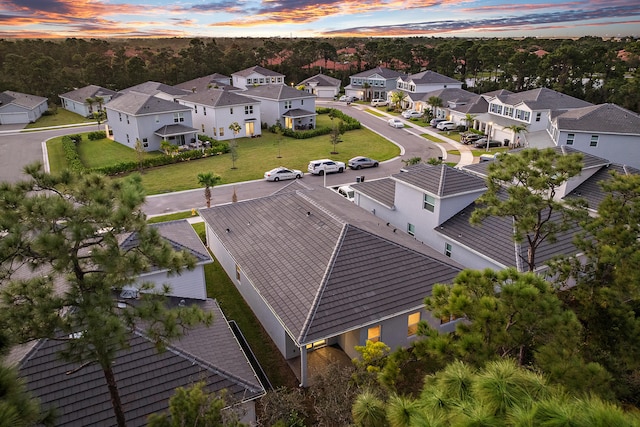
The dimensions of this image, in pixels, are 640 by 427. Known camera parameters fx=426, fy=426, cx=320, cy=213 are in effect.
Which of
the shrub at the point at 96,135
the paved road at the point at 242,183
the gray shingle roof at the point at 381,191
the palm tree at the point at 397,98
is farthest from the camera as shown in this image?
the palm tree at the point at 397,98

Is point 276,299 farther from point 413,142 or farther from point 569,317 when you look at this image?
point 413,142

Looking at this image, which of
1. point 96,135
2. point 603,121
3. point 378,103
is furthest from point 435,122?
point 96,135

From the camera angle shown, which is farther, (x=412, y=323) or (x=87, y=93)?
(x=87, y=93)

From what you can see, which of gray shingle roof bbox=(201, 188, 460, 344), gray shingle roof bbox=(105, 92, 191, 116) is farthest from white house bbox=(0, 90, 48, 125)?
gray shingle roof bbox=(201, 188, 460, 344)

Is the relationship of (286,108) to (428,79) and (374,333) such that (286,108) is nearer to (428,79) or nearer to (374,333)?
(428,79)

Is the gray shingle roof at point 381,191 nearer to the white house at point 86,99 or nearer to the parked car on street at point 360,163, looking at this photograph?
the parked car on street at point 360,163

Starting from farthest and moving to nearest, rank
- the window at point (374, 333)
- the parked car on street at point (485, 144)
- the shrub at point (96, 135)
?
the shrub at point (96, 135) < the parked car on street at point (485, 144) < the window at point (374, 333)

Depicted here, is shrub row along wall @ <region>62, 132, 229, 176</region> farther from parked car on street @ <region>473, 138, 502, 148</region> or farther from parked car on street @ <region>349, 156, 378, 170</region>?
parked car on street @ <region>473, 138, 502, 148</region>

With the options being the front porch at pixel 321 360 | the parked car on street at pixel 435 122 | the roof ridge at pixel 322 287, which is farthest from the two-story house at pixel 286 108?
the front porch at pixel 321 360
